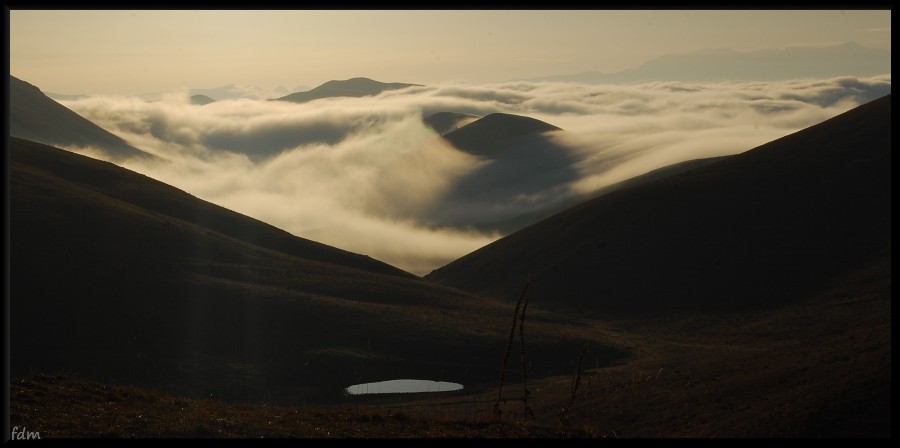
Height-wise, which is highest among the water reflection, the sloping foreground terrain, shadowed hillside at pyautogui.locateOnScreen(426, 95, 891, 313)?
shadowed hillside at pyautogui.locateOnScreen(426, 95, 891, 313)

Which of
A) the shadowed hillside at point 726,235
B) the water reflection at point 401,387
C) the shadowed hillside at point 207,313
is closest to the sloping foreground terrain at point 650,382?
the shadowed hillside at point 726,235

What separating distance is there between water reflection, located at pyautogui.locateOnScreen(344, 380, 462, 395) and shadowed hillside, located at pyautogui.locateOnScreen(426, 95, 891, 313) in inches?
1242

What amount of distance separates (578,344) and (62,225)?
35.7 m

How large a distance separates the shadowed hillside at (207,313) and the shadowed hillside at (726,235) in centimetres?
1300

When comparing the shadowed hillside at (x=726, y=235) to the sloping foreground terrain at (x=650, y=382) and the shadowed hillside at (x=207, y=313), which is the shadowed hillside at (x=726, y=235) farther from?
the shadowed hillside at (x=207, y=313)

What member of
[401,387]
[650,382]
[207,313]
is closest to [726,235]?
[401,387]

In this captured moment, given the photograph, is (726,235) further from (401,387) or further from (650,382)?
(650,382)

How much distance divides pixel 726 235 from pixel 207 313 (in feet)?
162

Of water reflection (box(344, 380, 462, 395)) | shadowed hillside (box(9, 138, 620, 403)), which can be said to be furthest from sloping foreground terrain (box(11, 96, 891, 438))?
water reflection (box(344, 380, 462, 395))

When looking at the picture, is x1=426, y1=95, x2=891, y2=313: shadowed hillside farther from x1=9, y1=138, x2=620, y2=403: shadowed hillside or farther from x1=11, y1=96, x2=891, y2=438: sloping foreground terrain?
x1=9, y1=138, x2=620, y2=403: shadowed hillside

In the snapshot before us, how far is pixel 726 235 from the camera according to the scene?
86.0 m

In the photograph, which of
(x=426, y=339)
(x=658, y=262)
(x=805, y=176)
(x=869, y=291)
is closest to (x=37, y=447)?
(x=426, y=339)

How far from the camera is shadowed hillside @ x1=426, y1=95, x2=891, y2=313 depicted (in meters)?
77.8

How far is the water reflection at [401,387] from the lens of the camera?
4672cm
